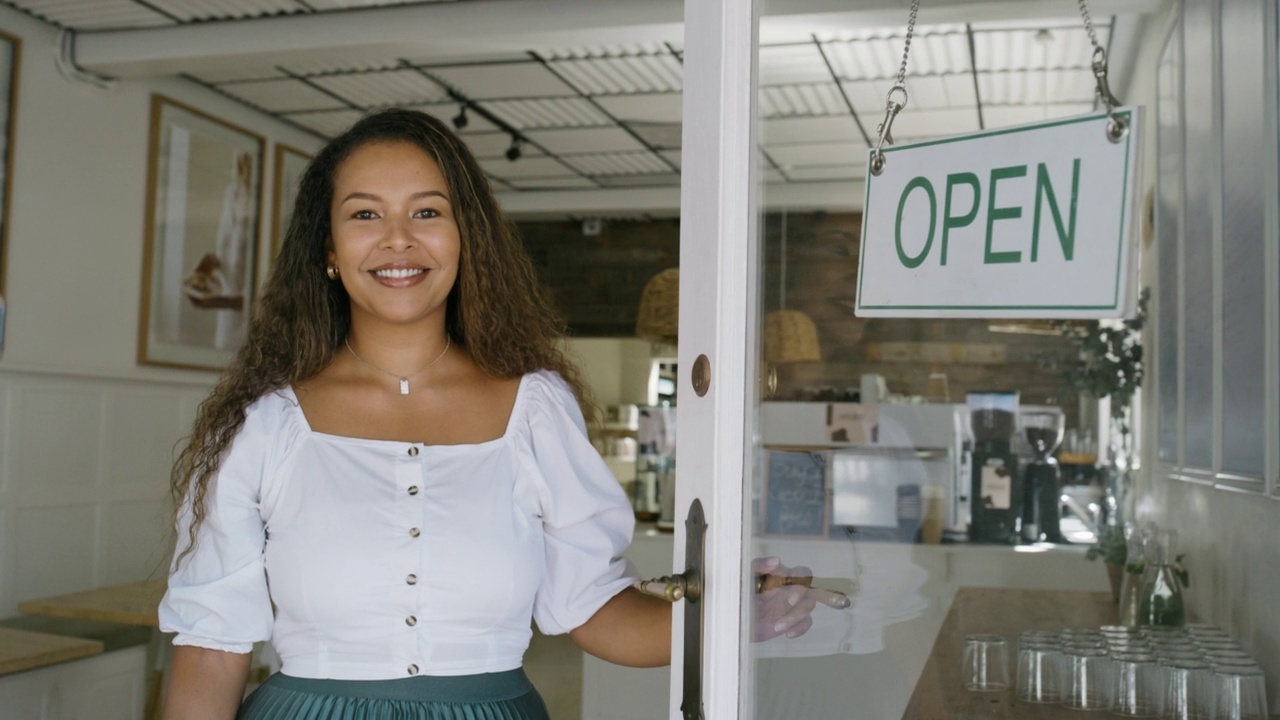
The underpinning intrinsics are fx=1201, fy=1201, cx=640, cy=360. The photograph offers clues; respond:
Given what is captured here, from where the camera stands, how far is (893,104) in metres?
1.39

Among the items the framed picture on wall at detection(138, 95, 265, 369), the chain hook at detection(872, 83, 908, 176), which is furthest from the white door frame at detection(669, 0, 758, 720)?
the framed picture on wall at detection(138, 95, 265, 369)

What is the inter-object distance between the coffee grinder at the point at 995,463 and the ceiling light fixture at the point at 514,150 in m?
4.59

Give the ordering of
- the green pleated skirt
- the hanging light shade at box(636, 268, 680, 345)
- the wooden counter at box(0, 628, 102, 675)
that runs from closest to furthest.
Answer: the green pleated skirt → the wooden counter at box(0, 628, 102, 675) → the hanging light shade at box(636, 268, 680, 345)

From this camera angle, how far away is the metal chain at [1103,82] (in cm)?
105

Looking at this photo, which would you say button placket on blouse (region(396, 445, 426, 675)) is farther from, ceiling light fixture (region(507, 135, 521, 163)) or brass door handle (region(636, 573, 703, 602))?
ceiling light fixture (region(507, 135, 521, 163))

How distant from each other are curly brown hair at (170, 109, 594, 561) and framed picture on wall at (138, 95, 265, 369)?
Result: 3963 mm

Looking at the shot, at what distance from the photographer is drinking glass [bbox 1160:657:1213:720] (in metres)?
1.16

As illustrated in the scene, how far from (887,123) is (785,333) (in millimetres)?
274

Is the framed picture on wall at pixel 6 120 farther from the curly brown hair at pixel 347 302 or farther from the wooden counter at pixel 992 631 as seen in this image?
the wooden counter at pixel 992 631

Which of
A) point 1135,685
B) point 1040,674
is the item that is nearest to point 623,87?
point 1040,674

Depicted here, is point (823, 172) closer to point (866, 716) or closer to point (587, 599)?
point (866, 716)

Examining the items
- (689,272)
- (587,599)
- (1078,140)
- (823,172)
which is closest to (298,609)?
(587,599)

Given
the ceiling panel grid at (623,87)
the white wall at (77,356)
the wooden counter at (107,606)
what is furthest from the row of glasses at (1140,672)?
the white wall at (77,356)

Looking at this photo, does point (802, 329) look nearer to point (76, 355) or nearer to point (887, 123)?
point (887, 123)
